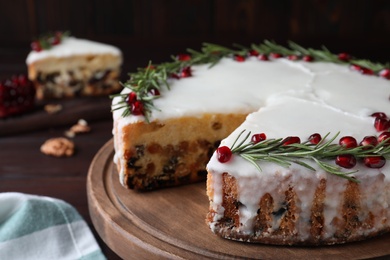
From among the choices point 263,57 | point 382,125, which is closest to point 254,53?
point 263,57

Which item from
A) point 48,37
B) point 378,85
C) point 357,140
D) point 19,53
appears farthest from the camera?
→ point 19,53

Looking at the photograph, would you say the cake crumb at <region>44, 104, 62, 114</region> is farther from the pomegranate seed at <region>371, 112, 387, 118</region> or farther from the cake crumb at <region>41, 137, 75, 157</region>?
the pomegranate seed at <region>371, 112, 387, 118</region>

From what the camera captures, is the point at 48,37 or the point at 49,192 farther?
the point at 48,37

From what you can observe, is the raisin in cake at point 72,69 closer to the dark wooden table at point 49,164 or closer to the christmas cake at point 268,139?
the dark wooden table at point 49,164

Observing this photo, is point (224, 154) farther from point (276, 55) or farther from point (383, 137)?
point (276, 55)

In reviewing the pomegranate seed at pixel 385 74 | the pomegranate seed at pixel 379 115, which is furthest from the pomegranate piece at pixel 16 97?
the pomegranate seed at pixel 379 115

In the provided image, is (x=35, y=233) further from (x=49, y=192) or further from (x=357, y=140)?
(x=357, y=140)

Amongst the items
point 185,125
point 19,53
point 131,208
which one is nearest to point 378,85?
point 185,125
